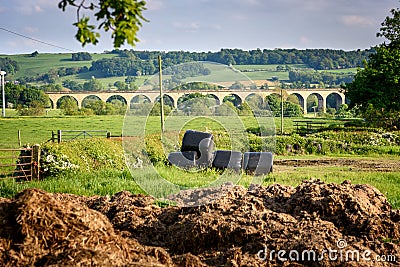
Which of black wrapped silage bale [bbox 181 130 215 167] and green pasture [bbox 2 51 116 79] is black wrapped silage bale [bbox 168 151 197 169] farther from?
green pasture [bbox 2 51 116 79]

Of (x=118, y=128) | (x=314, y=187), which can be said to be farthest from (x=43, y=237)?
(x=118, y=128)

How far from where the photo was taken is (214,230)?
8.52 meters

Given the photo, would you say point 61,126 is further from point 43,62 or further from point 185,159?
point 43,62

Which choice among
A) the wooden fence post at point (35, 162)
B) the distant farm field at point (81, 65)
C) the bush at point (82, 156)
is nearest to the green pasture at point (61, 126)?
the bush at point (82, 156)

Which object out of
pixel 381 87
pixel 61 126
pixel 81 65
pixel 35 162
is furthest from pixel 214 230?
pixel 81 65

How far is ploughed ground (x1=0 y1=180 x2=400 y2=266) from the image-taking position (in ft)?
22.8

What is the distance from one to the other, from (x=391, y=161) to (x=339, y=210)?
20.5 m

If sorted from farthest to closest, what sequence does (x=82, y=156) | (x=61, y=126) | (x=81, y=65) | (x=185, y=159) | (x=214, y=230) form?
(x=81, y=65) → (x=61, y=126) → (x=82, y=156) → (x=185, y=159) → (x=214, y=230)

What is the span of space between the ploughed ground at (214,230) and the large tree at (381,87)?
3592 centimetres

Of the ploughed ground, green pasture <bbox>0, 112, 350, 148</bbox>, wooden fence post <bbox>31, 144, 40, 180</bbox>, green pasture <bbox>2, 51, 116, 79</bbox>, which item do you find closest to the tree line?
green pasture <bbox>0, 112, 350, 148</bbox>

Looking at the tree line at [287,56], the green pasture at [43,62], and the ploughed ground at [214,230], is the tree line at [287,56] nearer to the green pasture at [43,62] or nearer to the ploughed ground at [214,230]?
the green pasture at [43,62]

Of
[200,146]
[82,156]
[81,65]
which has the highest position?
[81,65]

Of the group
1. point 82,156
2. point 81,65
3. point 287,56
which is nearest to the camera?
point 82,156

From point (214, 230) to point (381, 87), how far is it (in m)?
40.5
